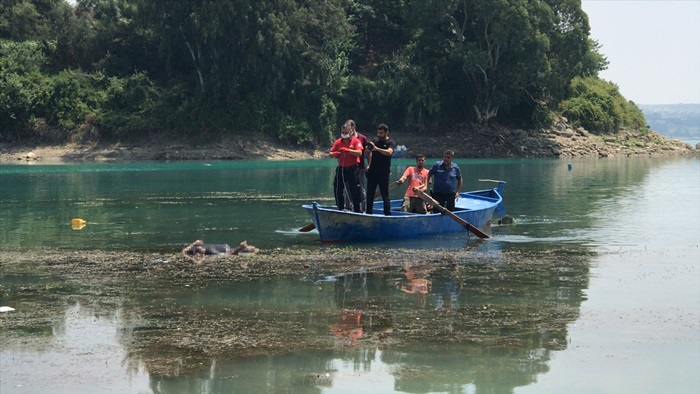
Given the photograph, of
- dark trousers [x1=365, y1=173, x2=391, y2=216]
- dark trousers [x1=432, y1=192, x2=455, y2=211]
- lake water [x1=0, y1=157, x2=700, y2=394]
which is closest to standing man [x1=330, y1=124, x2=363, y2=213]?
dark trousers [x1=365, y1=173, x2=391, y2=216]

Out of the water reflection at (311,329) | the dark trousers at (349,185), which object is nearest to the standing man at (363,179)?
the dark trousers at (349,185)

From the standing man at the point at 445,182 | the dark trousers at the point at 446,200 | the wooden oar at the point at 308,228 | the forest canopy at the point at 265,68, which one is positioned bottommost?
the wooden oar at the point at 308,228

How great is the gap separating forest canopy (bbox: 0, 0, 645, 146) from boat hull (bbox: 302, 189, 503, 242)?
1371 inches

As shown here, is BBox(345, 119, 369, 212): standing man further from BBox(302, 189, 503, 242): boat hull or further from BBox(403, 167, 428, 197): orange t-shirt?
BBox(403, 167, 428, 197): orange t-shirt

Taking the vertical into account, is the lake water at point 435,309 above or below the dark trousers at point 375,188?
below

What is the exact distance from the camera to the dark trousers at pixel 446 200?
67.8ft

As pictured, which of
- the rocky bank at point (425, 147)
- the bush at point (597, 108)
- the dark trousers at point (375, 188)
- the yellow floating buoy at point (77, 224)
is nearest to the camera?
the dark trousers at point (375, 188)

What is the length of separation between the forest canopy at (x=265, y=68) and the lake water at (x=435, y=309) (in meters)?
30.2

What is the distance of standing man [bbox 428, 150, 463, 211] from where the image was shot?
2056 centimetres

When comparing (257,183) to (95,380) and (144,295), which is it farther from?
(95,380)

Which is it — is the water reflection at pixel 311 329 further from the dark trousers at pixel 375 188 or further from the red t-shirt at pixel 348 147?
the dark trousers at pixel 375 188

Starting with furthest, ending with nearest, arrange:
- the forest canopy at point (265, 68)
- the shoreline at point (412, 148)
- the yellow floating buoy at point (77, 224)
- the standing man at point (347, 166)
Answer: the shoreline at point (412, 148) → the forest canopy at point (265, 68) → the yellow floating buoy at point (77, 224) → the standing man at point (347, 166)

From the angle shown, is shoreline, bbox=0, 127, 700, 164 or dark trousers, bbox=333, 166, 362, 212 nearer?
dark trousers, bbox=333, 166, 362, 212

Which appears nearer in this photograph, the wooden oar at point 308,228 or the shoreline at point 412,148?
the wooden oar at point 308,228
